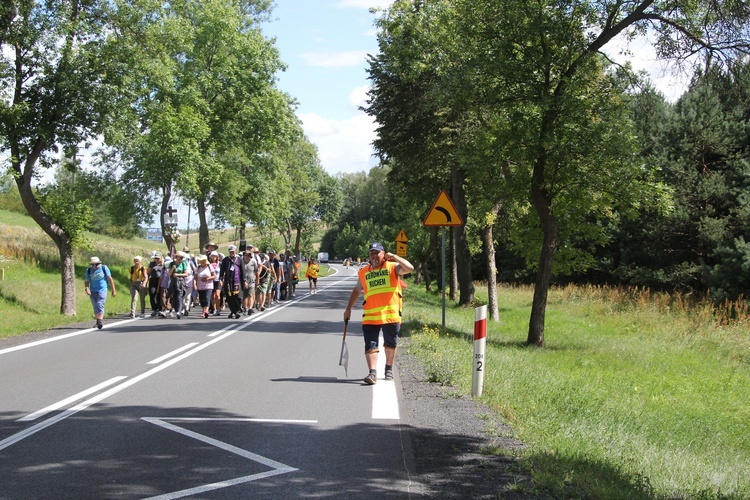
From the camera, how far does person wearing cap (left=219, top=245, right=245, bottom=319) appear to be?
66.0 ft

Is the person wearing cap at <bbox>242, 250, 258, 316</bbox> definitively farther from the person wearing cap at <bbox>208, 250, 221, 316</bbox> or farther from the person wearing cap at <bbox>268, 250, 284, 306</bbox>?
the person wearing cap at <bbox>268, 250, 284, 306</bbox>

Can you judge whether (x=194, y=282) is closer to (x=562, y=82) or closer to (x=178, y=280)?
(x=178, y=280)

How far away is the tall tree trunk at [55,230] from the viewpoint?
2027 cm

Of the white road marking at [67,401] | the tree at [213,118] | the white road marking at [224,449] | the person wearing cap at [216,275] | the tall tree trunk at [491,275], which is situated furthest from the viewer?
the tree at [213,118]

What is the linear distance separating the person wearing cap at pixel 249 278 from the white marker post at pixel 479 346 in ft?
42.1

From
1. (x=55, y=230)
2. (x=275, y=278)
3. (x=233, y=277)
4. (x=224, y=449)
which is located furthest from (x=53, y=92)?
(x=224, y=449)

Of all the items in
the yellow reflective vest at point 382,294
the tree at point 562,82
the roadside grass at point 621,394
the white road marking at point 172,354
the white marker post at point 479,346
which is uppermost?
the tree at point 562,82

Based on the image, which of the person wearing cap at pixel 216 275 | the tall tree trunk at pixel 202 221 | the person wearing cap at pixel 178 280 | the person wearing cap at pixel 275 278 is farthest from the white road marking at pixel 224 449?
the tall tree trunk at pixel 202 221

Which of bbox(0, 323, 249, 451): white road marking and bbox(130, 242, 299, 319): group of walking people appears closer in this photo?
bbox(0, 323, 249, 451): white road marking

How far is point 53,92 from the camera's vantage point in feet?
65.1

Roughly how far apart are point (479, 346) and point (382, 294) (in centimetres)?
182

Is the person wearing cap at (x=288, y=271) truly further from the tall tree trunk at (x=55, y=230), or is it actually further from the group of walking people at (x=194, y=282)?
the tall tree trunk at (x=55, y=230)

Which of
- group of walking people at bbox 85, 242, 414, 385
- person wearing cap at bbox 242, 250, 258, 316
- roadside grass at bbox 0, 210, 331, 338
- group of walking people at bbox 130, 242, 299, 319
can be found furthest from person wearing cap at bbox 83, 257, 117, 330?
person wearing cap at bbox 242, 250, 258, 316

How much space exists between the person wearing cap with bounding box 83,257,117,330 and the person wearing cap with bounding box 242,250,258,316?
14.1ft
